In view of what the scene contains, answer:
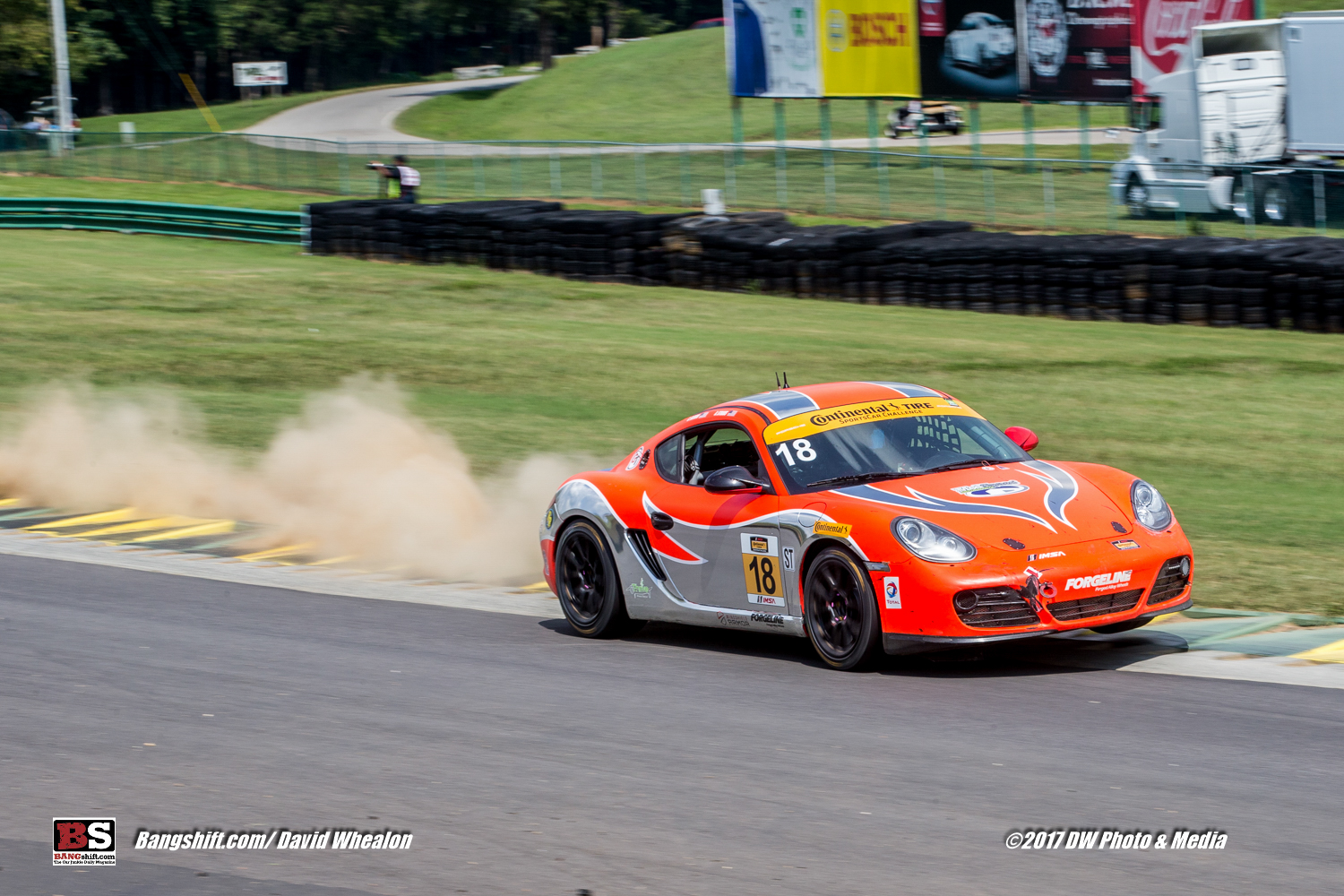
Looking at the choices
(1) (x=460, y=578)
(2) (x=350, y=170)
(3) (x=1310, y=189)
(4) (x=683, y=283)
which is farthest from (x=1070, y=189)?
(1) (x=460, y=578)

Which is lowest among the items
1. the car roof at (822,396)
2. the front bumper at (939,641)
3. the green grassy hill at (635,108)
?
the front bumper at (939,641)

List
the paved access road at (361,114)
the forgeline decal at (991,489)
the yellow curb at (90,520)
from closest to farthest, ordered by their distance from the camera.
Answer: the forgeline decal at (991,489) → the yellow curb at (90,520) → the paved access road at (361,114)

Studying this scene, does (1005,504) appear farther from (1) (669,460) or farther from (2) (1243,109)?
(2) (1243,109)

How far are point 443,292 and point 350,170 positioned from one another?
16.4 m

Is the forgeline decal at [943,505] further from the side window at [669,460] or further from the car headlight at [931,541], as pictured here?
the side window at [669,460]

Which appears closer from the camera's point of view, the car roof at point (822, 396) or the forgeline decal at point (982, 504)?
the forgeline decal at point (982, 504)

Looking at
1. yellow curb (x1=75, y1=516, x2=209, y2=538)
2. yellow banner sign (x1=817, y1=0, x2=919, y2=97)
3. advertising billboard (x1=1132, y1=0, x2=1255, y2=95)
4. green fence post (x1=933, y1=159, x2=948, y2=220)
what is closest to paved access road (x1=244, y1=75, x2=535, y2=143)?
yellow banner sign (x1=817, y1=0, x2=919, y2=97)

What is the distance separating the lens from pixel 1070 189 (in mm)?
30172

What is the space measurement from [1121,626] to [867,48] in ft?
111

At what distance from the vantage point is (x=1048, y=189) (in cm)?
3031

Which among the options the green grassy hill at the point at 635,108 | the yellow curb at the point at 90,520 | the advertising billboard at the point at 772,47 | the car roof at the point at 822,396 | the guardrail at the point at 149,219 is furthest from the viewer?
the green grassy hill at the point at 635,108

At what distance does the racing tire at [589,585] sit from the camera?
9.30 metres

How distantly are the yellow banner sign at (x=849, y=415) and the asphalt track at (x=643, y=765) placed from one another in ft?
3.73

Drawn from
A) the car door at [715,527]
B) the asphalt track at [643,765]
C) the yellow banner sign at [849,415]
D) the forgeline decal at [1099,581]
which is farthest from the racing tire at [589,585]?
the forgeline decal at [1099,581]
